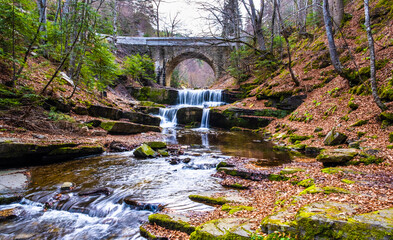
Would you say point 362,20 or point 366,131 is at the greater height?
point 362,20

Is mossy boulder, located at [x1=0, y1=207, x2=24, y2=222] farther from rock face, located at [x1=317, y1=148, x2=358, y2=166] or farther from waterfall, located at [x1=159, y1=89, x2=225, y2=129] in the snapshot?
waterfall, located at [x1=159, y1=89, x2=225, y2=129]

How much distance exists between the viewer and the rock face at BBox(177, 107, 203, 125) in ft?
50.5

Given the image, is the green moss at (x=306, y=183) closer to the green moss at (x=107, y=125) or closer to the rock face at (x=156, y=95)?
the green moss at (x=107, y=125)

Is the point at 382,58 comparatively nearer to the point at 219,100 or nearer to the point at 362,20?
the point at 362,20

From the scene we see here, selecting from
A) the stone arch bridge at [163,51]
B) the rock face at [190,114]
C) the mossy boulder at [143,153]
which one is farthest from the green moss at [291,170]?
the stone arch bridge at [163,51]

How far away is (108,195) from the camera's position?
4242 mm

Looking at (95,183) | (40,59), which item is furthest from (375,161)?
(40,59)

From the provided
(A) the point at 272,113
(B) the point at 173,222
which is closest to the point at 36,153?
(B) the point at 173,222

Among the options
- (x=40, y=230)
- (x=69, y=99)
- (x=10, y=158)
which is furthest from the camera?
(x=69, y=99)

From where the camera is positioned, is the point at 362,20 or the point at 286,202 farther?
the point at 362,20

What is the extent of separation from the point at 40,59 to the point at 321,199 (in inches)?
495

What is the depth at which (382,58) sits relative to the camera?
791 cm

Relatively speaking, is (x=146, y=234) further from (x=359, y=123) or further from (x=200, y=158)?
(x=359, y=123)

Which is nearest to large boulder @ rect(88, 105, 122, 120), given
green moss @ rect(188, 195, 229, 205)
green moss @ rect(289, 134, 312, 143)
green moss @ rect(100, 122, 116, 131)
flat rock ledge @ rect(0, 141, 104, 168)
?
green moss @ rect(100, 122, 116, 131)
